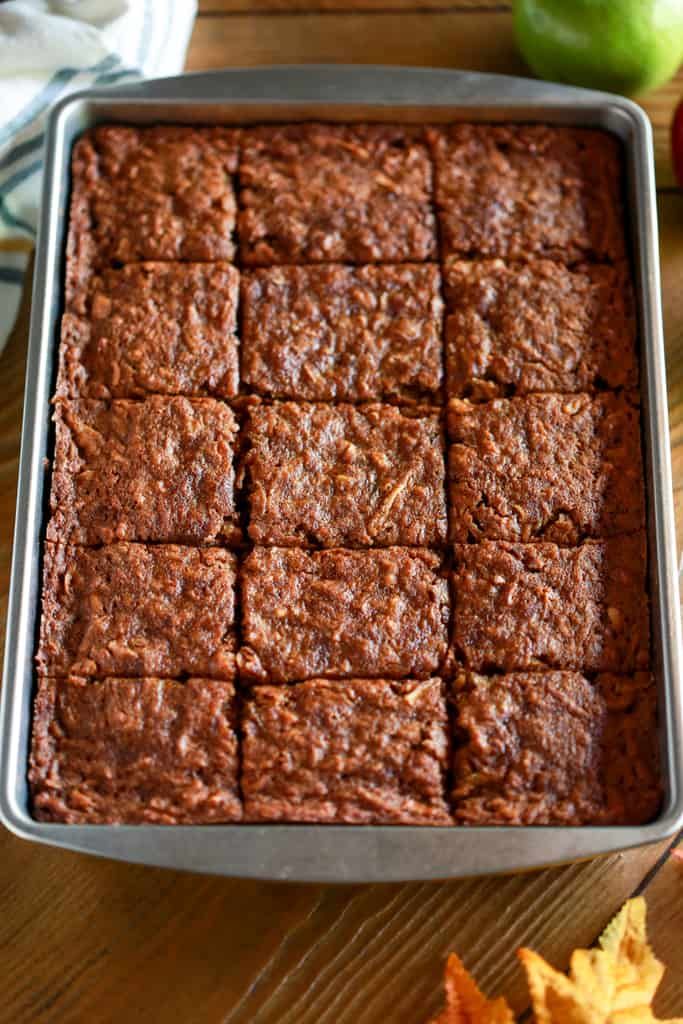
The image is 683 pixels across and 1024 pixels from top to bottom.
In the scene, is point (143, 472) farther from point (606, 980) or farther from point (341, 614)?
point (606, 980)

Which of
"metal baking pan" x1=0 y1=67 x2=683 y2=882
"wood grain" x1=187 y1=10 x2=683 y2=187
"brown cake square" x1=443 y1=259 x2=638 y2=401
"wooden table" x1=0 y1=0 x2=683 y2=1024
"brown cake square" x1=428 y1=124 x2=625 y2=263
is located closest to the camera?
"metal baking pan" x1=0 y1=67 x2=683 y2=882

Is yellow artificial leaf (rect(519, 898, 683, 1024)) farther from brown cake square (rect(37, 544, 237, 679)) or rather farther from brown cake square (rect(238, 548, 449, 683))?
brown cake square (rect(37, 544, 237, 679))

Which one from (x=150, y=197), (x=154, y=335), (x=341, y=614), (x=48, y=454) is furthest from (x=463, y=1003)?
(x=150, y=197)

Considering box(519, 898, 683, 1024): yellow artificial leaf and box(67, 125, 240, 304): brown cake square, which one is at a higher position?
box(67, 125, 240, 304): brown cake square

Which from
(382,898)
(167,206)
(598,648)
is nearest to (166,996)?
(382,898)

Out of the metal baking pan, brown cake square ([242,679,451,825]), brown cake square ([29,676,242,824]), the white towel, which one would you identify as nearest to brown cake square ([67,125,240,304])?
the metal baking pan

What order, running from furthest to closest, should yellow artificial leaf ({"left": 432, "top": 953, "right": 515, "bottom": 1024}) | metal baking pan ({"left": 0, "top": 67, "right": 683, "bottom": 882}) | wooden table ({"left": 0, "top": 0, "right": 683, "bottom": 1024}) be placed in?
1. wooden table ({"left": 0, "top": 0, "right": 683, "bottom": 1024})
2. yellow artificial leaf ({"left": 432, "top": 953, "right": 515, "bottom": 1024})
3. metal baking pan ({"left": 0, "top": 67, "right": 683, "bottom": 882})
